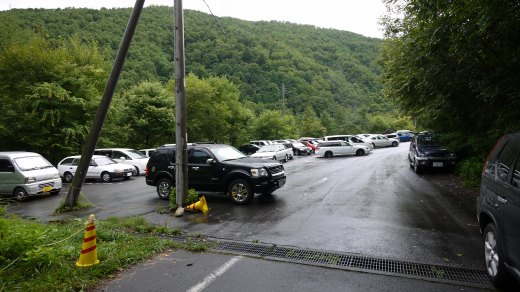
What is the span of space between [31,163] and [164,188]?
615 cm

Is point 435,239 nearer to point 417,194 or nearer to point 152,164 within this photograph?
point 417,194

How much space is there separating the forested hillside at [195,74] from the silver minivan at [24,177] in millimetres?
7107

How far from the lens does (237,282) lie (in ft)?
14.5

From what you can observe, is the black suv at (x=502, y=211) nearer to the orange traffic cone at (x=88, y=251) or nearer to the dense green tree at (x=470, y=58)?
the dense green tree at (x=470, y=58)

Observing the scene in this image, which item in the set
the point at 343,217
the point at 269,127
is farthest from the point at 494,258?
the point at 269,127

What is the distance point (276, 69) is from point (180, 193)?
55431mm

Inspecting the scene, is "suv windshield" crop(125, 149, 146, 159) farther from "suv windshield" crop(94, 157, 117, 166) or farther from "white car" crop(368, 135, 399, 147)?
"white car" crop(368, 135, 399, 147)

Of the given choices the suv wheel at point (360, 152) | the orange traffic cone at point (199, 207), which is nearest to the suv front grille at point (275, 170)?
the orange traffic cone at point (199, 207)

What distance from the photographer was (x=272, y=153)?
79.2ft

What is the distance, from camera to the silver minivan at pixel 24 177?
12.2 m

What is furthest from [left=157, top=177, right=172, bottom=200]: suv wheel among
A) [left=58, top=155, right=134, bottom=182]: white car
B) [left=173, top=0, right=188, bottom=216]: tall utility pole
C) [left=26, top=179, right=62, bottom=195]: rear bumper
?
[left=58, top=155, right=134, bottom=182]: white car

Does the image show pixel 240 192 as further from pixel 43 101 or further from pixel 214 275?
pixel 43 101

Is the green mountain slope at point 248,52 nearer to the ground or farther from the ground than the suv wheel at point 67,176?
farther from the ground

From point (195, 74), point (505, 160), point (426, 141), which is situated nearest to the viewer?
point (505, 160)
